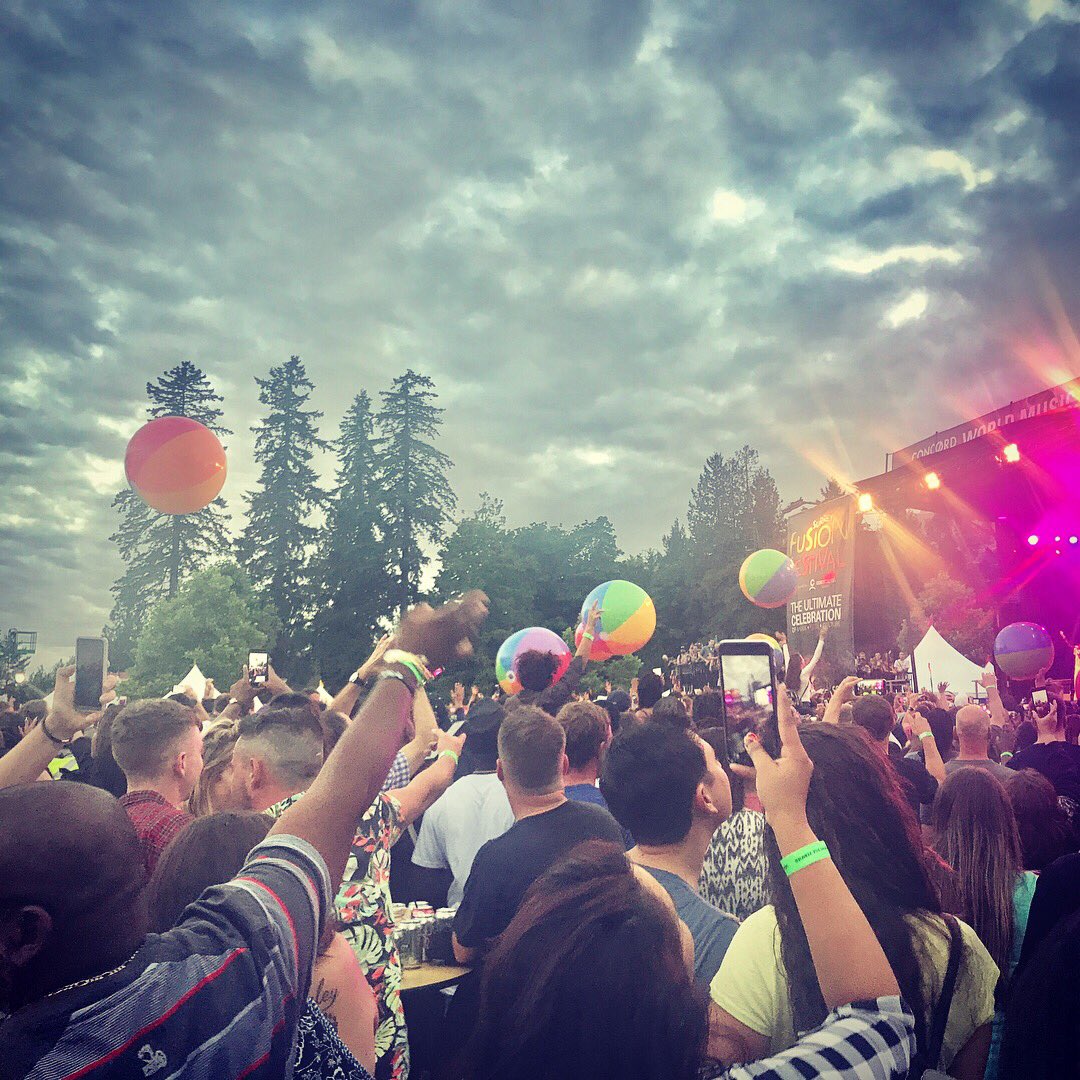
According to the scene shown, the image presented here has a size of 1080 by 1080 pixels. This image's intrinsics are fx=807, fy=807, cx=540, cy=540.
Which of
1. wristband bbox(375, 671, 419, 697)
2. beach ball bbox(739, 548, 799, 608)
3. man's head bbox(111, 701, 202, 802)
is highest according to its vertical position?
beach ball bbox(739, 548, 799, 608)

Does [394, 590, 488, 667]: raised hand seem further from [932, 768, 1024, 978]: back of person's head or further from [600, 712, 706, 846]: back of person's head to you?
[932, 768, 1024, 978]: back of person's head

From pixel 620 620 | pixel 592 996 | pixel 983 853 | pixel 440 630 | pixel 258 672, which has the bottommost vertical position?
pixel 983 853

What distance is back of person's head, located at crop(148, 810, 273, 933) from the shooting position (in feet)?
6.70

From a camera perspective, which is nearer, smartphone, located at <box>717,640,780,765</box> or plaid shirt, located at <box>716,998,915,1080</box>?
plaid shirt, located at <box>716,998,915,1080</box>

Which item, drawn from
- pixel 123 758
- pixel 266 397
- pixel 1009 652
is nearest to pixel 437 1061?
pixel 123 758

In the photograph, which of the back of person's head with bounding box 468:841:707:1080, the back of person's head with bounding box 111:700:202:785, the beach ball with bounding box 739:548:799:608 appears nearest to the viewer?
the back of person's head with bounding box 468:841:707:1080

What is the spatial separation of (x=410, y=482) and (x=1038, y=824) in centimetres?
3757

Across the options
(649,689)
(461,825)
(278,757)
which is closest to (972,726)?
(461,825)

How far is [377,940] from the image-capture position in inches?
107

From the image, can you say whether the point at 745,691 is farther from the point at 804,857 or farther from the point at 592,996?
the point at 592,996

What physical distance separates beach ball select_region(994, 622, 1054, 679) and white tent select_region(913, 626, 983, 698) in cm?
279

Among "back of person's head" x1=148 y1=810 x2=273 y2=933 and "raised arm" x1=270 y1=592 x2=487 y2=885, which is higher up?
"raised arm" x1=270 y1=592 x2=487 y2=885

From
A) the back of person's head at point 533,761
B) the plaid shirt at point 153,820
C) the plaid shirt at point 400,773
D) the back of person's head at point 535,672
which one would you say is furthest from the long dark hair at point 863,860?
the back of person's head at point 535,672

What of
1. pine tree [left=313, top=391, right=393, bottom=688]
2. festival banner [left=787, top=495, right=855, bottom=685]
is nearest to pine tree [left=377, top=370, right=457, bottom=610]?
pine tree [left=313, top=391, right=393, bottom=688]
